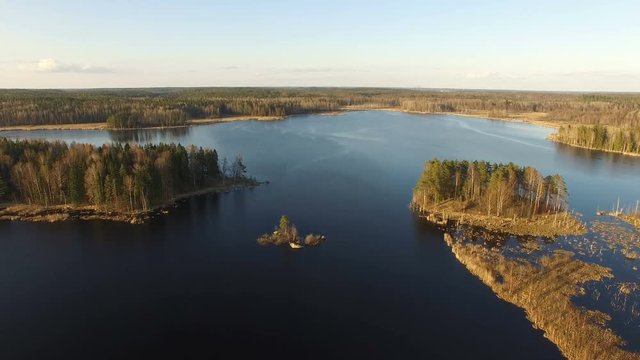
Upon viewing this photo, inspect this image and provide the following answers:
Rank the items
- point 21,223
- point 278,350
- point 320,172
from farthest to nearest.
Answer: point 320,172 → point 21,223 → point 278,350

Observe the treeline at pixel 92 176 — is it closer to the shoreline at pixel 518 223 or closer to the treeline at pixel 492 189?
the treeline at pixel 492 189

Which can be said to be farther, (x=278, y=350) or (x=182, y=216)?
(x=182, y=216)

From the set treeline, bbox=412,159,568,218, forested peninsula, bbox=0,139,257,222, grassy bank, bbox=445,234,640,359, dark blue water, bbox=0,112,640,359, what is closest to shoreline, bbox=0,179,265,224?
forested peninsula, bbox=0,139,257,222

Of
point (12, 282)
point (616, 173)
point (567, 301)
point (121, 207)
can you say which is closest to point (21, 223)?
point (121, 207)

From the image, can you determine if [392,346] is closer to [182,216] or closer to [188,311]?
[188,311]

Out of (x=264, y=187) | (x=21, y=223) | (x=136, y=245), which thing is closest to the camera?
(x=136, y=245)

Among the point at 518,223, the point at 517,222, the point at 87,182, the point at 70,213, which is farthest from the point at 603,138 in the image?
the point at 70,213
